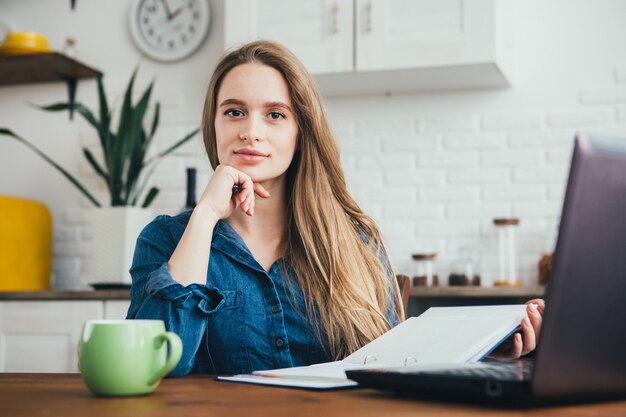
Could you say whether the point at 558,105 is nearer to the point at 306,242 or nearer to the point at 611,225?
the point at 306,242

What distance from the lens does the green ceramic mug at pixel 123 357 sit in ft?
2.87

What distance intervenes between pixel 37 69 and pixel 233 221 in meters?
2.28

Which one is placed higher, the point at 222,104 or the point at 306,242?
the point at 222,104

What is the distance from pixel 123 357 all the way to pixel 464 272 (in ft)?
7.72

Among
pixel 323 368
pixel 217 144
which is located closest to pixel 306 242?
pixel 217 144

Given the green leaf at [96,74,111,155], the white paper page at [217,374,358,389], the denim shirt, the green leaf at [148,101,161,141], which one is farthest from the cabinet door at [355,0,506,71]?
the white paper page at [217,374,358,389]

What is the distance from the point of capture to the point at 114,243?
128 inches

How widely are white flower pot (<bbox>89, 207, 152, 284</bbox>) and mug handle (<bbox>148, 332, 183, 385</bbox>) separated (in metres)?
2.39

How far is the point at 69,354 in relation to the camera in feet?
10.0

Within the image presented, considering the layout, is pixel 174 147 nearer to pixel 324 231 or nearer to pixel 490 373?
pixel 324 231

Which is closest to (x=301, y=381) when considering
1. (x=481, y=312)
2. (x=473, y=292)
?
(x=481, y=312)

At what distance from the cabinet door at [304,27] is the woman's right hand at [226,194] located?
1.51 metres

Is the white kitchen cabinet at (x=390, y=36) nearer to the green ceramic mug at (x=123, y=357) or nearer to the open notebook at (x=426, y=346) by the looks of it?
the open notebook at (x=426, y=346)

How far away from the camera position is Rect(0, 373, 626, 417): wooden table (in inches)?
29.4
